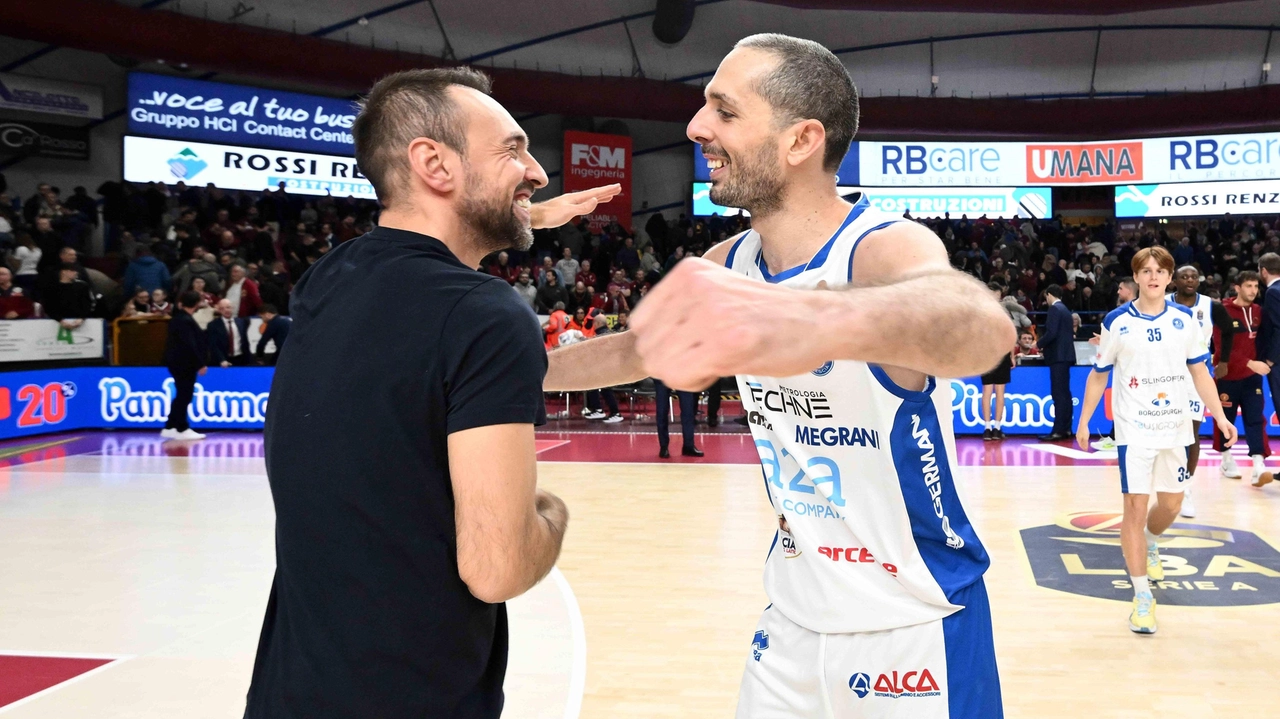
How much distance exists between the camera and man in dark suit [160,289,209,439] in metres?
12.9

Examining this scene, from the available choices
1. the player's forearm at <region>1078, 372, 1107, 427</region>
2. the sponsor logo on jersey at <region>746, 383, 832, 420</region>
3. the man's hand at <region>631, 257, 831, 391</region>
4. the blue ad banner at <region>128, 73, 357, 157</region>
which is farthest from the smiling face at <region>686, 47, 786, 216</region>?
the blue ad banner at <region>128, 73, 357, 157</region>

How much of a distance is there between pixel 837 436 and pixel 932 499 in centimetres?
24

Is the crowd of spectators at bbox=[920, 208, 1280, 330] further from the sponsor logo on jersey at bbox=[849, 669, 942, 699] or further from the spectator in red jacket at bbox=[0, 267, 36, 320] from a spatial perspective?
the sponsor logo on jersey at bbox=[849, 669, 942, 699]

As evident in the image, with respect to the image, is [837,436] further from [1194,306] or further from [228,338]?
[228,338]

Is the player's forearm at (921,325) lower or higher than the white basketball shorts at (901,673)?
higher

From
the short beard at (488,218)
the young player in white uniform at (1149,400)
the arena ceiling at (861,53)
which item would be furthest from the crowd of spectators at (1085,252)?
the short beard at (488,218)

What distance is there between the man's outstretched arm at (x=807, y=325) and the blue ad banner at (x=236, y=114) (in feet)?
71.4

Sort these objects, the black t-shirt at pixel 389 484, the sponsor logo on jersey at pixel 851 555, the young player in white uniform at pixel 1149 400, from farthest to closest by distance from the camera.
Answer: the young player in white uniform at pixel 1149 400
the sponsor logo on jersey at pixel 851 555
the black t-shirt at pixel 389 484

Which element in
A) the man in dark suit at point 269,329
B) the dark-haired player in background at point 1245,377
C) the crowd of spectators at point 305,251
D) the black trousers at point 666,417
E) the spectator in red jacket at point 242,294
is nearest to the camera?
the dark-haired player in background at point 1245,377

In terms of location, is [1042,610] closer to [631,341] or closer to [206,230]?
[631,341]

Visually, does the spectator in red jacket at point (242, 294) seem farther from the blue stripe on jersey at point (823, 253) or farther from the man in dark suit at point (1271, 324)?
the blue stripe on jersey at point (823, 253)

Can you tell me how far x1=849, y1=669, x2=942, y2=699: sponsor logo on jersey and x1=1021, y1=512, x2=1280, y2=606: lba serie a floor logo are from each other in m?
4.62

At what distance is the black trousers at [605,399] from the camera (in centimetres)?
1555

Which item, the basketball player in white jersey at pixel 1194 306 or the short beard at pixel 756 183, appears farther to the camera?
the basketball player in white jersey at pixel 1194 306
